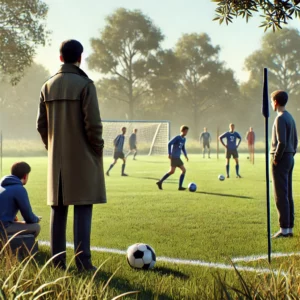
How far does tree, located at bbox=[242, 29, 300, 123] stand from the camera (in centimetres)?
6212

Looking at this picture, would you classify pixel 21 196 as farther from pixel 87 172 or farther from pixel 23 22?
pixel 23 22

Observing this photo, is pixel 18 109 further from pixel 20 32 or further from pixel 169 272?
pixel 169 272

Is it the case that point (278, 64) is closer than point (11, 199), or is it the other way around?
point (11, 199)

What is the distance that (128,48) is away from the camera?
191 feet

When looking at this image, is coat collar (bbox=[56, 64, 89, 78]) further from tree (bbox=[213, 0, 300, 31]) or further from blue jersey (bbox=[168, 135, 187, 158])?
blue jersey (bbox=[168, 135, 187, 158])

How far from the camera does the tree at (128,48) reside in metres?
57.6

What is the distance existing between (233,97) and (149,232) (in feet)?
178

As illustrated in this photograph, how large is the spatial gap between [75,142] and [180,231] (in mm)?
3789

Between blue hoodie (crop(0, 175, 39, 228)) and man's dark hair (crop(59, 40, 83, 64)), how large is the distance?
1.39 metres

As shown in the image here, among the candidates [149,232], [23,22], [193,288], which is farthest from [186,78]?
[193,288]

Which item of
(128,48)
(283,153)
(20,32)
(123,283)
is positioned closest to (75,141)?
(123,283)

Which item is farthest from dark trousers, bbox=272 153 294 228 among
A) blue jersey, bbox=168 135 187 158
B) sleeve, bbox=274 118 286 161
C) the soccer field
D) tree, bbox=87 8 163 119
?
tree, bbox=87 8 163 119

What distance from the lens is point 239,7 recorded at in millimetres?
5285

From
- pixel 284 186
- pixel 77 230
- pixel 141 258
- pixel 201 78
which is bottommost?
pixel 141 258
